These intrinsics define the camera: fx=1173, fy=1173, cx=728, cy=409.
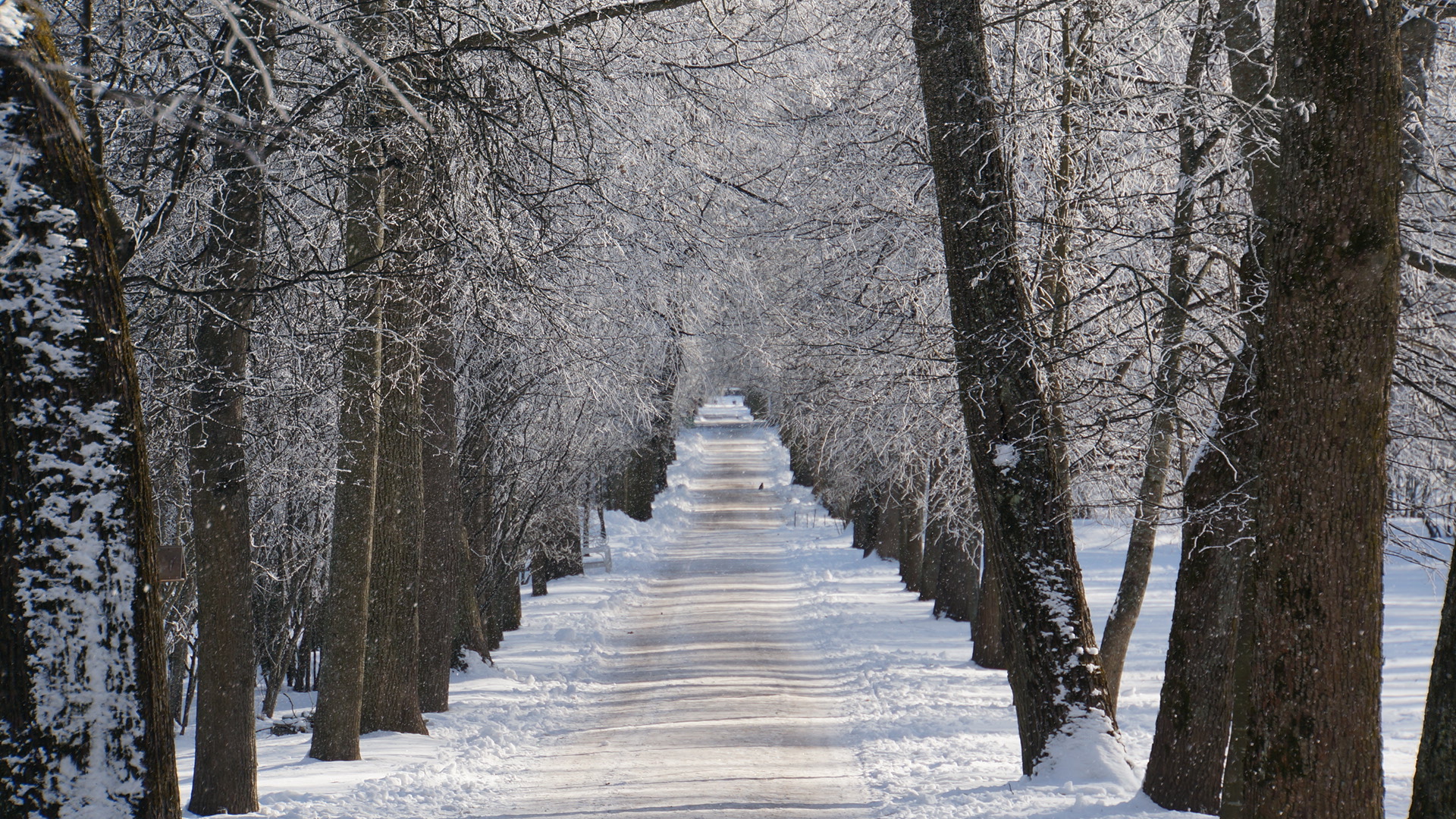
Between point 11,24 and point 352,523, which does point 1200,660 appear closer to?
point 352,523

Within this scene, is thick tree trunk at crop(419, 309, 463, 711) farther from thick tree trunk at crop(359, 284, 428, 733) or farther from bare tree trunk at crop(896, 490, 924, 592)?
bare tree trunk at crop(896, 490, 924, 592)

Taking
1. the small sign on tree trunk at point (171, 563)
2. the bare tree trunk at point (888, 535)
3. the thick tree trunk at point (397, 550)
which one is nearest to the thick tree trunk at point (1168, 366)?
the small sign on tree trunk at point (171, 563)

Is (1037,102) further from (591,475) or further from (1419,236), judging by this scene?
(591,475)

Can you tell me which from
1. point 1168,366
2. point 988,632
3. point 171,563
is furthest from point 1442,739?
point 988,632

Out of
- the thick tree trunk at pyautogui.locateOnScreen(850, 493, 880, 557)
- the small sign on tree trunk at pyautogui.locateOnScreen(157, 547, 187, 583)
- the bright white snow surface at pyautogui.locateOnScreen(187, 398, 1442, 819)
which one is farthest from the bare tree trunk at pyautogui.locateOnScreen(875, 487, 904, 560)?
the small sign on tree trunk at pyautogui.locateOnScreen(157, 547, 187, 583)

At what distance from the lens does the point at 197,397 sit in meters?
9.08

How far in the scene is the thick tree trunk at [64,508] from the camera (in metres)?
3.67

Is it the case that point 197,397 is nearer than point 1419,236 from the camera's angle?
No

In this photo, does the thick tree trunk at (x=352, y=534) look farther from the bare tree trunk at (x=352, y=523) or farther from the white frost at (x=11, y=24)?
the white frost at (x=11, y=24)

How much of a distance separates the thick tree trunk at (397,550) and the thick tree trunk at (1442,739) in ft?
25.2

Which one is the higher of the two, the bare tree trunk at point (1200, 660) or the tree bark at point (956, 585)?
the bare tree trunk at point (1200, 660)

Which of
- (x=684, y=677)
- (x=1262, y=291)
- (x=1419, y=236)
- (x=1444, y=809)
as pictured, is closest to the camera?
(x=1444, y=809)

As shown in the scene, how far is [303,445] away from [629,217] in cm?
463

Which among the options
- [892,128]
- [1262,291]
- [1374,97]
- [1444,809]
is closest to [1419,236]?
[1262,291]
